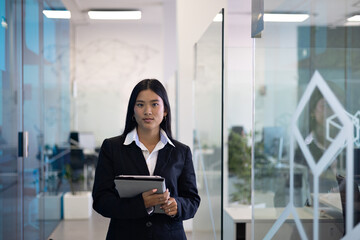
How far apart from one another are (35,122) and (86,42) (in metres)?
7.47

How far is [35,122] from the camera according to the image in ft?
14.9

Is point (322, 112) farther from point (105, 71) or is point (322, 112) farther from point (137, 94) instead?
point (105, 71)

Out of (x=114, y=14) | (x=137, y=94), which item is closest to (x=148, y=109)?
(x=137, y=94)

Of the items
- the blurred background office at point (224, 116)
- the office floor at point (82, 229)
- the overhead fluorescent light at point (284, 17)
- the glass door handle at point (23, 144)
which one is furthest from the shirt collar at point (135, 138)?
the office floor at point (82, 229)

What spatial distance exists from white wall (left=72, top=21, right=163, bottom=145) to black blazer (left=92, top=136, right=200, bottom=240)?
9.51 m

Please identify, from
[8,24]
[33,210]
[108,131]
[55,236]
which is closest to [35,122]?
[33,210]

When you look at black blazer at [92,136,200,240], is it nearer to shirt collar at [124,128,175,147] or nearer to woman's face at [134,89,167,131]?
shirt collar at [124,128,175,147]

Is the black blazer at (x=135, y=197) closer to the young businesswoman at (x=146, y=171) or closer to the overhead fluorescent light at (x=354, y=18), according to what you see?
the young businesswoman at (x=146, y=171)

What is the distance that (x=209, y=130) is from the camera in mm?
3518

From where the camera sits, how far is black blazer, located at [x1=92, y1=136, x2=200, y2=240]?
2.02 meters

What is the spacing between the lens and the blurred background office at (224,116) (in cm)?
139

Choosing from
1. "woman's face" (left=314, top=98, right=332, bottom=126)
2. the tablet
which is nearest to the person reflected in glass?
"woman's face" (left=314, top=98, right=332, bottom=126)

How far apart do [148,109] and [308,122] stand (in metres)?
0.82

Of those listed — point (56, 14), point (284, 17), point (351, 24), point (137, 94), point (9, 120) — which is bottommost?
point (9, 120)
